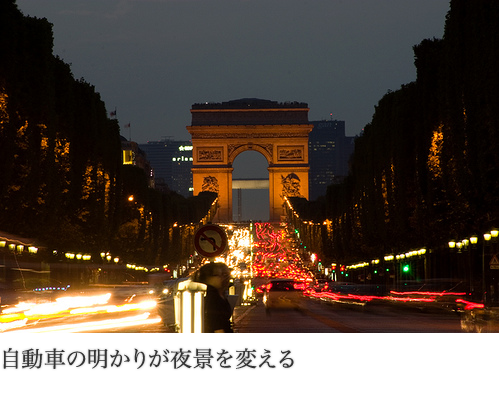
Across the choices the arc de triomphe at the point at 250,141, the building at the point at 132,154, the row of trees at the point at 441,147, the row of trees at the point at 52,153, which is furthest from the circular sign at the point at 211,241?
the arc de triomphe at the point at 250,141

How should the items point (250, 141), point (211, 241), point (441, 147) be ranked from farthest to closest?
point (250, 141) → point (441, 147) → point (211, 241)

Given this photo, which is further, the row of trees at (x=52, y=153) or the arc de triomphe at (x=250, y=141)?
the arc de triomphe at (x=250, y=141)

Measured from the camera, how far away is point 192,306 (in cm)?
899

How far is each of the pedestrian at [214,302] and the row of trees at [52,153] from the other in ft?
74.8

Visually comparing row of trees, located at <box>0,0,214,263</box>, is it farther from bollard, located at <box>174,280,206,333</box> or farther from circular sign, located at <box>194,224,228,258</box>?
bollard, located at <box>174,280,206,333</box>

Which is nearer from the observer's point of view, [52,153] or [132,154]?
[52,153]

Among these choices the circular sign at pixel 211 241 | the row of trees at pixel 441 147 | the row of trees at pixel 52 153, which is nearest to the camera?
the circular sign at pixel 211 241

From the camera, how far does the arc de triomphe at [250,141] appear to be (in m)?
135

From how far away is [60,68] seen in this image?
132 ft
